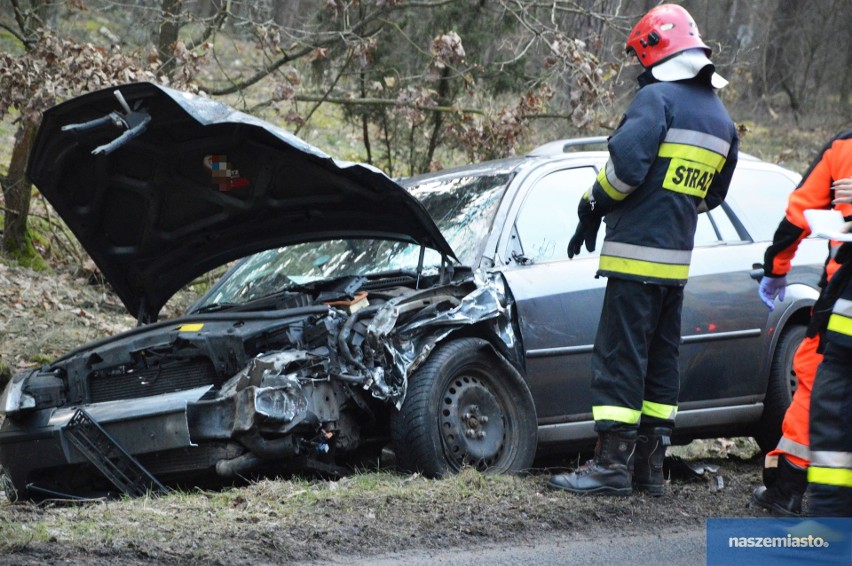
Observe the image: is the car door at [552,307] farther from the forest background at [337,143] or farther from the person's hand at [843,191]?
the person's hand at [843,191]

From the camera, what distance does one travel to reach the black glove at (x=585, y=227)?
5.05m

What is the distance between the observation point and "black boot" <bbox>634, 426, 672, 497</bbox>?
17.1 feet

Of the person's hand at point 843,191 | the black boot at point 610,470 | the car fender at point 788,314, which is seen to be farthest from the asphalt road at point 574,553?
the car fender at point 788,314

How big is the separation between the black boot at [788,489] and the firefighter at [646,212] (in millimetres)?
679

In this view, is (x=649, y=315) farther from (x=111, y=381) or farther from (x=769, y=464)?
(x=111, y=381)

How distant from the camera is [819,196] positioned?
4406 mm

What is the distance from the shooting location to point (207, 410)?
15.6ft

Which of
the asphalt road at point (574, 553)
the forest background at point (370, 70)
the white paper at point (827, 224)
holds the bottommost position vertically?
the asphalt road at point (574, 553)

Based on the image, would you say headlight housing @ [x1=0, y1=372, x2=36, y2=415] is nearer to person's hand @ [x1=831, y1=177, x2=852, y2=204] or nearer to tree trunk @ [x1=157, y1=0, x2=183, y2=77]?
person's hand @ [x1=831, y1=177, x2=852, y2=204]

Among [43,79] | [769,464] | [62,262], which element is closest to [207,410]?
[769,464]

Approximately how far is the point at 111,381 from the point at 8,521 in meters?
1.04

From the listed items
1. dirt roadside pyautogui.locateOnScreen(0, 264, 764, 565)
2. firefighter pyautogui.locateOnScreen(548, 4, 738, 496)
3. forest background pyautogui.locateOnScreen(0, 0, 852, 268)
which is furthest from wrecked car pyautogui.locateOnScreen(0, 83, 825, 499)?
forest background pyautogui.locateOnScreen(0, 0, 852, 268)

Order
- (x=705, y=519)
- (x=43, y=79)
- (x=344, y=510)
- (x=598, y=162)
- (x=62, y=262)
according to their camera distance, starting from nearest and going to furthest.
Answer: (x=344, y=510), (x=705, y=519), (x=598, y=162), (x=43, y=79), (x=62, y=262)

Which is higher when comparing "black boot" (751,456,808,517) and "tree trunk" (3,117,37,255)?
"tree trunk" (3,117,37,255)
